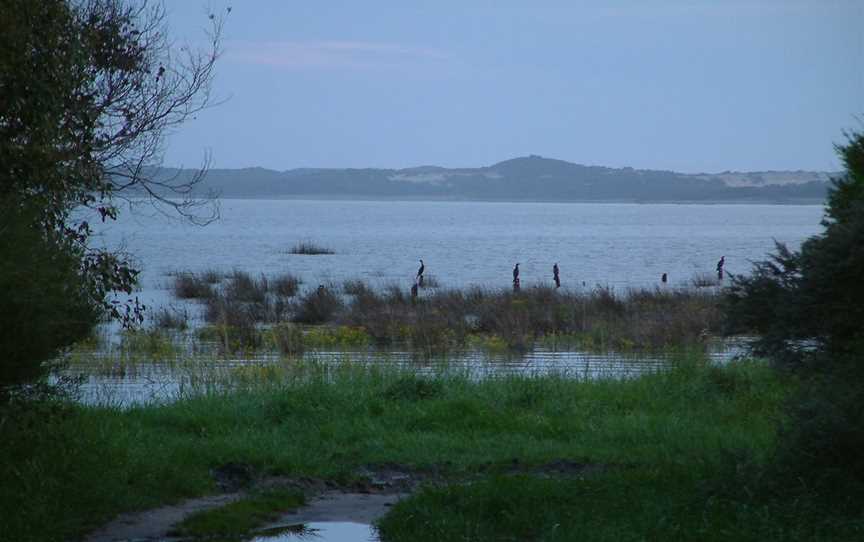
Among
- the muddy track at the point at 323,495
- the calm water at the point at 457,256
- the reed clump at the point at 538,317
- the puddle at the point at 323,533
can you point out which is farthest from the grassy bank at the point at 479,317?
the puddle at the point at 323,533

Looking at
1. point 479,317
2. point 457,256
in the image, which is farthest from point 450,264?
point 479,317

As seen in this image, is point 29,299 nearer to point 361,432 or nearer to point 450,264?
point 361,432

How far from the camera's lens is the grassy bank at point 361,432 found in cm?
815

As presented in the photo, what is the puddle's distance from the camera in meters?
7.58

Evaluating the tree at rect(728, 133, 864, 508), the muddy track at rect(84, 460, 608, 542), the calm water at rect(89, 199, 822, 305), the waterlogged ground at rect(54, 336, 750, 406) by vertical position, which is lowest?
the calm water at rect(89, 199, 822, 305)

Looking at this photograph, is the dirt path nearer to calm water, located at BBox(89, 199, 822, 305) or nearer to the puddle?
the puddle

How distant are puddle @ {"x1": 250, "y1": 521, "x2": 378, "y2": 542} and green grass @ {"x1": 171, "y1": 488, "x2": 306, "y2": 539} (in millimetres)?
189

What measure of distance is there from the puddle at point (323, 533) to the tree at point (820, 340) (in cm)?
278

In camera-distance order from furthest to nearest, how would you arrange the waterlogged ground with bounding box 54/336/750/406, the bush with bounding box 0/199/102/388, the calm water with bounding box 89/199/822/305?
the calm water with bounding box 89/199/822/305
the waterlogged ground with bounding box 54/336/750/406
the bush with bounding box 0/199/102/388

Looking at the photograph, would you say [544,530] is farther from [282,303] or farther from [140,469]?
[282,303]

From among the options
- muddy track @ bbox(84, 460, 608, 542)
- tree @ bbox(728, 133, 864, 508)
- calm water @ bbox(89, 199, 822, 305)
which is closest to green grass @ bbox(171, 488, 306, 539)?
muddy track @ bbox(84, 460, 608, 542)

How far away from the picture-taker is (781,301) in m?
8.20

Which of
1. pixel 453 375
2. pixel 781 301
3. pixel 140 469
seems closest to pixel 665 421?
pixel 781 301

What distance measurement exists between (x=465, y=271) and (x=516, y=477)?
46.6m
